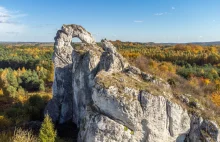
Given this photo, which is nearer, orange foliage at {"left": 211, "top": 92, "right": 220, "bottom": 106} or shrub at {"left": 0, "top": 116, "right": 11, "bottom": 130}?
shrub at {"left": 0, "top": 116, "right": 11, "bottom": 130}

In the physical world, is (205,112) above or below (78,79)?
below

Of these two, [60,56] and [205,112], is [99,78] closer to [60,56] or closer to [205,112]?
[205,112]

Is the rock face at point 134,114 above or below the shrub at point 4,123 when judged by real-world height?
above

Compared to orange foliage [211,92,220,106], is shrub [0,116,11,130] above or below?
below

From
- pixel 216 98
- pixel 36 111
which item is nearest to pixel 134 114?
pixel 36 111

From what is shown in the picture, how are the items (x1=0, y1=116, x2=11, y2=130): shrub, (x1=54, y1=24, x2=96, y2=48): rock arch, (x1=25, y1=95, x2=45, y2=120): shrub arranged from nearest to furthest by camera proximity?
(x1=0, y1=116, x2=11, y2=130): shrub, (x1=54, y1=24, x2=96, y2=48): rock arch, (x1=25, y1=95, x2=45, y2=120): shrub

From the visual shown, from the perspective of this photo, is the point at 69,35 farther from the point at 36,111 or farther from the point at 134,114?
the point at 134,114

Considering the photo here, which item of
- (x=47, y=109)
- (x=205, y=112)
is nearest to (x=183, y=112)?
(x=205, y=112)

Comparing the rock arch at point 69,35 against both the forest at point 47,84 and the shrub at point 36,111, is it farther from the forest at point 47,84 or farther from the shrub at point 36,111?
the shrub at point 36,111

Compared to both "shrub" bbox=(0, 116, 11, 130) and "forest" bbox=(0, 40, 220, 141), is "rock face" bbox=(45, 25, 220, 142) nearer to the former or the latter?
"forest" bbox=(0, 40, 220, 141)

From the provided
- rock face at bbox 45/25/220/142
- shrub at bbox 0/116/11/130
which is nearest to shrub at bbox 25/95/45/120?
shrub at bbox 0/116/11/130

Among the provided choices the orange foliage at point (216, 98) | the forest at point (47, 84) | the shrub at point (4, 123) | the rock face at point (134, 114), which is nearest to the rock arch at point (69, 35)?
the forest at point (47, 84)
